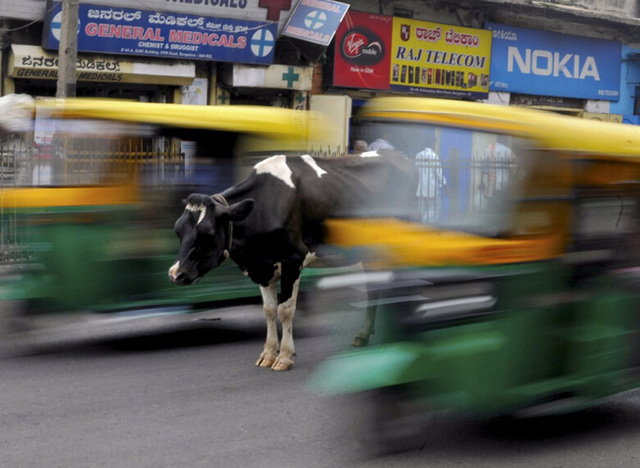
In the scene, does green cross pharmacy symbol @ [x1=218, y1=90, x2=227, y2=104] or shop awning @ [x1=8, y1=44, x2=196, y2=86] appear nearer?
shop awning @ [x1=8, y1=44, x2=196, y2=86]

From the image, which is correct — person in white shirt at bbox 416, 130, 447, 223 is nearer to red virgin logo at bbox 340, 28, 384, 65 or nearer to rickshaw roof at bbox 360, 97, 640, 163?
rickshaw roof at bbox 360, 97, 640, 163

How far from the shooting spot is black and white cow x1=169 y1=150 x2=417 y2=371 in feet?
24.0

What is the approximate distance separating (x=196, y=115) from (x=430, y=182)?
2.59m

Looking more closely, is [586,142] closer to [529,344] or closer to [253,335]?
[529,344]

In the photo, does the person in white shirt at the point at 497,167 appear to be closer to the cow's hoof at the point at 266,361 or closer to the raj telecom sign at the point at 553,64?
the cow's hoof at the point at 266,361

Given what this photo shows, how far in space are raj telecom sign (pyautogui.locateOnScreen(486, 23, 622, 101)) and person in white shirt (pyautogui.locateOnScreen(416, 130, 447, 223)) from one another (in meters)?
17.4

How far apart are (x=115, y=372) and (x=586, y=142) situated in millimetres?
4337

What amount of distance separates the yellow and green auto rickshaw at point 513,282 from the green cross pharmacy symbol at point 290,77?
47.9 feet

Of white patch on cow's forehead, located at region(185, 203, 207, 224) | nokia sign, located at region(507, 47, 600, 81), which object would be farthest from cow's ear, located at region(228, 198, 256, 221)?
nokia sign, located at region(507, 47, 600, 81)

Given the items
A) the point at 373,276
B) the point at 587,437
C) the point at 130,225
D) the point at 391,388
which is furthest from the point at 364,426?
the point at 130,225

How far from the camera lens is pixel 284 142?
9.05 m

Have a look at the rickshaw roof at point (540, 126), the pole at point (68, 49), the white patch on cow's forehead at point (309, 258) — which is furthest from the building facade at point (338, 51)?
the rickshaw roof at point (540, 126)

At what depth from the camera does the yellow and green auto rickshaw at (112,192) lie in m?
8.03

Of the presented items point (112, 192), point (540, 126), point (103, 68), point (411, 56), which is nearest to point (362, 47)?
point (411, 56)
